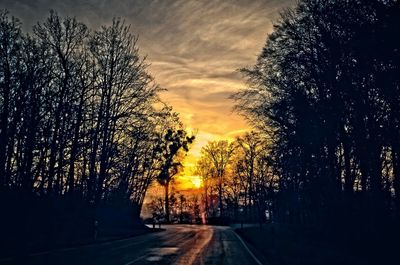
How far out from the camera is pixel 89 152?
32.6 meters

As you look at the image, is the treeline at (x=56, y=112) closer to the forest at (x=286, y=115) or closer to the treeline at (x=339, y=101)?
the forest at (x=286, y=115)

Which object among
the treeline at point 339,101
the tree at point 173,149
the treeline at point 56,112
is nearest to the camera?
the treeline at point 339,101

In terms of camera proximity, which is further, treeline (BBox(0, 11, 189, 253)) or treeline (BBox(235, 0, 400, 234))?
treeline (BBox(0, 11, 189, 253))

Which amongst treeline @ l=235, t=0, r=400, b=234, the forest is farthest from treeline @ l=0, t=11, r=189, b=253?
treeline @ l=235, t=0, r=400, b=234

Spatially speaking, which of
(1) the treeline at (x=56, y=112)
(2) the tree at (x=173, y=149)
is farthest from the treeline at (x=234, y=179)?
(1) the treeline at (x=56, y=112)

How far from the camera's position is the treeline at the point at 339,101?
1375 cm

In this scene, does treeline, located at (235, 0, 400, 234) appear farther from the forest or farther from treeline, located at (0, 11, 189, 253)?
treeline, located at (0, 11, 189, 253)

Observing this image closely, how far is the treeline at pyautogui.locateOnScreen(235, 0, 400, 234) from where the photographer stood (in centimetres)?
1375

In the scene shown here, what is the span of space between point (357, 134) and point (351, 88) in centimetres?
228

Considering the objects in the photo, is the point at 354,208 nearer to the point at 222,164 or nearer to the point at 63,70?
the point at 63,70

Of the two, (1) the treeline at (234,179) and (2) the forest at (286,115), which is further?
(1) the treeline at (234,179)

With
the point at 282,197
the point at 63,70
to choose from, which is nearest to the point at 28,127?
the point at 63,70

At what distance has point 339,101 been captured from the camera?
59.1 feet

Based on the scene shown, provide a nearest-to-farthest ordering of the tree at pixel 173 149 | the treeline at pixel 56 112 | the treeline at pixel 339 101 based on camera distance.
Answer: the treeline at pixel 339 101, the treeline at pixel 56 112, the tree at pixel 173 149
